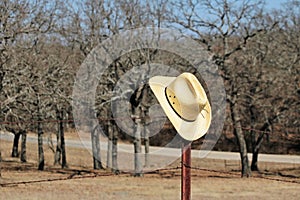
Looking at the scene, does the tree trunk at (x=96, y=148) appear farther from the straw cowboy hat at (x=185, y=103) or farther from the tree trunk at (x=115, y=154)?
the straw cowboy hat at (x=185, y=103)

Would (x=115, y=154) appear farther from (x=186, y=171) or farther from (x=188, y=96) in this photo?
(x=188, y=96)

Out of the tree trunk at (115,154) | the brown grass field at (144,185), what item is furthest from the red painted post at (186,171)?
the tree trunk at (115,154)

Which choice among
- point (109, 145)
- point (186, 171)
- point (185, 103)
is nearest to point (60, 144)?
point (109, 145)

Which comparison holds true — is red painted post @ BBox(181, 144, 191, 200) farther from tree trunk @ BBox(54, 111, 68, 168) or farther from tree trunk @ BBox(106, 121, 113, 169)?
tree trunk @ BBox(106, 121, 113, 169)

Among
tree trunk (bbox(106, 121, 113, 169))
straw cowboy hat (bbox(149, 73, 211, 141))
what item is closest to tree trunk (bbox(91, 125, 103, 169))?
tree trunk (bbox(106, 121, 113, 169))

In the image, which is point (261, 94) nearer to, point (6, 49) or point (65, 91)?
point (65, 91)

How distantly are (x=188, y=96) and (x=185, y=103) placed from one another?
4 centimetres

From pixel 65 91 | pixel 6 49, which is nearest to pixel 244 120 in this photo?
pixel 65 91

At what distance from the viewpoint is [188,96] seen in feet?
8.25

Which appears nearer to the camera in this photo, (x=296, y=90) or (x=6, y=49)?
(x=6, y=49)

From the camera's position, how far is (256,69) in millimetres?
18188

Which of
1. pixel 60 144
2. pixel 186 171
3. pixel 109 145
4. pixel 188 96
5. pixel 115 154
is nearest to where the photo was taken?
pixel 188 96

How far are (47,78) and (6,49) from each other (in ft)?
9.04

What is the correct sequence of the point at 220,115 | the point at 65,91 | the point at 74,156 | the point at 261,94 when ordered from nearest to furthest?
the point at 220,115 < the point at 65,91 < the point at 261,94 < the point at 74,156
